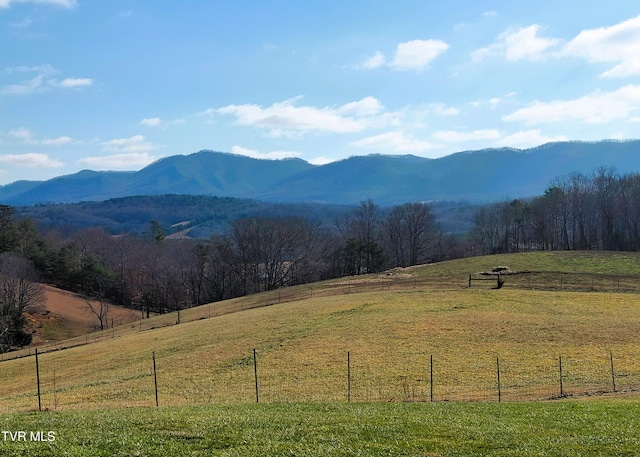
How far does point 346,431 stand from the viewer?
45.0ft

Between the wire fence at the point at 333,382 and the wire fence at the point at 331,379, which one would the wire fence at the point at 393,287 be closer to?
the wire fence at the point at 331,379

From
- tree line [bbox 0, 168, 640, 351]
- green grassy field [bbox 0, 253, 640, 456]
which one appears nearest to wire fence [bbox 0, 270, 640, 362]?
green grassy field [bbox 0, 253, 640, 456]

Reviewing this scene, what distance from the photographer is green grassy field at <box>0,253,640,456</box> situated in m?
12.8

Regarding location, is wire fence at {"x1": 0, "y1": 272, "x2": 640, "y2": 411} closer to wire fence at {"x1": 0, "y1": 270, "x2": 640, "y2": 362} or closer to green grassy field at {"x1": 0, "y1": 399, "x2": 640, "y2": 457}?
green grassy field at {"x1": 0, "y1": 399, "x2": 640, "y2": 457}

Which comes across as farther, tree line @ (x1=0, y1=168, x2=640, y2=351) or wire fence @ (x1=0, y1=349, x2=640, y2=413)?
tree line @ (x1=0, y1=168, x2=640, y2=351)

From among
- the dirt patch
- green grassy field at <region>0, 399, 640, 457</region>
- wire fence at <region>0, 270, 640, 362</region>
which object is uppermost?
green grassy field at <region>0, 399, 640, 457</region>

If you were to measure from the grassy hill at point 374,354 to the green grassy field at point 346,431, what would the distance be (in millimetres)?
6103

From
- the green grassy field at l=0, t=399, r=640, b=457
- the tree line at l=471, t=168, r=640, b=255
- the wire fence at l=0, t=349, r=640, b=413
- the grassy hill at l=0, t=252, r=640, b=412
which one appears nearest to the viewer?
the green grassy field at l=0, t=399, r=640, b=457

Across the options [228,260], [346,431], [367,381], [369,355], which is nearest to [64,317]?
[228,260]

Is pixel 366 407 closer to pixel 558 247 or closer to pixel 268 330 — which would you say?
pixel 268 330

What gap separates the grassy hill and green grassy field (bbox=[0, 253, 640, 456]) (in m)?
0.17

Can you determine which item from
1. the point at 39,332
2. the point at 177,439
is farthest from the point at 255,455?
the point at 39,332

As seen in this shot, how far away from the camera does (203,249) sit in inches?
4619

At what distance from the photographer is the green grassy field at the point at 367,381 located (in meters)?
12.8
